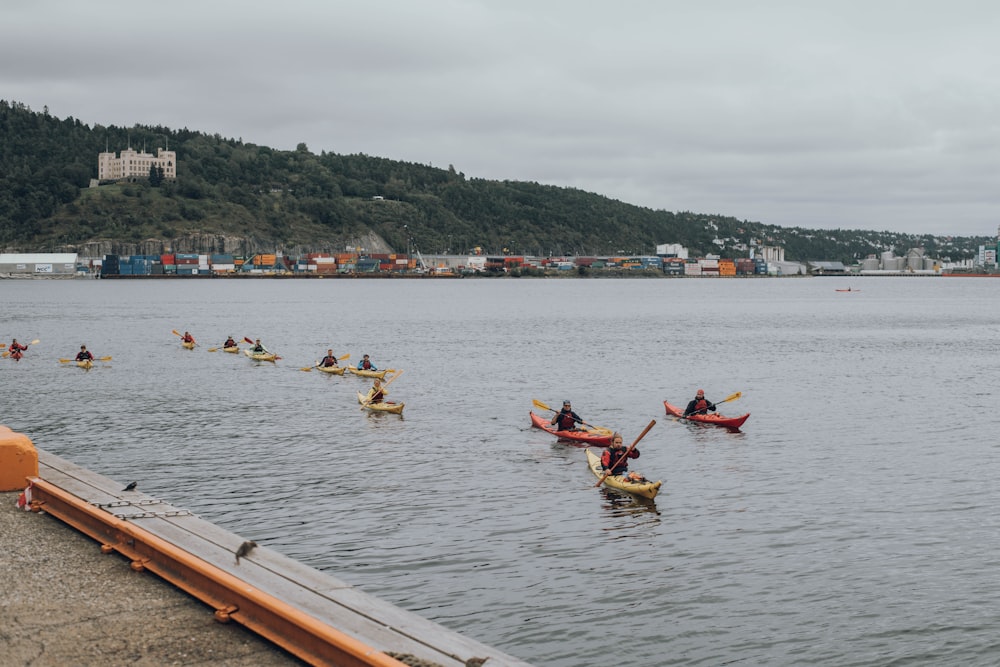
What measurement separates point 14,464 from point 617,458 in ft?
56.1

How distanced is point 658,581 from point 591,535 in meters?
3.79

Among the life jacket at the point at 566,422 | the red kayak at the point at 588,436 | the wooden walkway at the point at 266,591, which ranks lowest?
the red kayak at the point at 588,436

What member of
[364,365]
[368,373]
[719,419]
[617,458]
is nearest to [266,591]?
[617,458]

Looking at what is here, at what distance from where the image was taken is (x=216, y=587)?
14.5 meters

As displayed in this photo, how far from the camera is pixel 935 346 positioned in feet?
316

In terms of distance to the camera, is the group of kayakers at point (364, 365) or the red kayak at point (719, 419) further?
the group of kayakers at point (364, 365)

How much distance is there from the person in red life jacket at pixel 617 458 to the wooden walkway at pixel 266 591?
1533cm

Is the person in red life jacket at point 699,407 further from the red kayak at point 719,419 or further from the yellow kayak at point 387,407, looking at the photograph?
the yellow kayak at point 387,407

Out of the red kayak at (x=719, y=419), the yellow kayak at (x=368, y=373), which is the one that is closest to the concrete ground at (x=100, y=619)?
the red kayak at (x=719, y=419)

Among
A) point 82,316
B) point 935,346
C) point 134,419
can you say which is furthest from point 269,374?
point 82,316

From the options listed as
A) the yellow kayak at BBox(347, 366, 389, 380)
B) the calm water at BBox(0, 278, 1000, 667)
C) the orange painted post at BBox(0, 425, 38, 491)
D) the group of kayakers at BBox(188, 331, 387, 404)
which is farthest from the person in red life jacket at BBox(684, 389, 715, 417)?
the orange painted post at BBox(0, 425, 38, 491)

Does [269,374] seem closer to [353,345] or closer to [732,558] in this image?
[353,345]

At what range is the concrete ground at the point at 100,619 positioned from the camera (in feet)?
42.0

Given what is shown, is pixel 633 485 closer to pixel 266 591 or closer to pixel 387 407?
pixel 266 591
